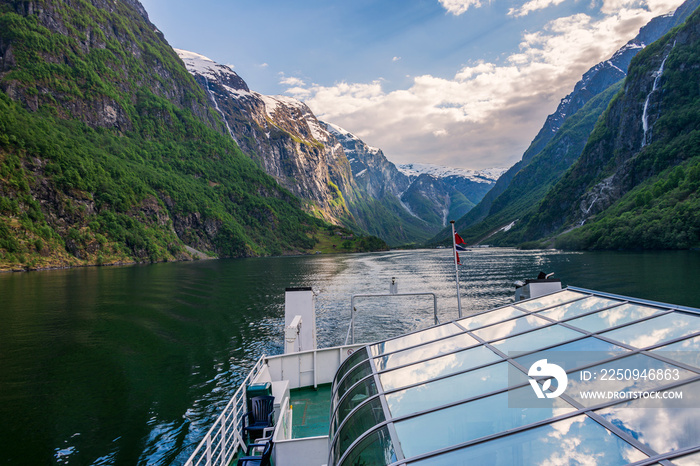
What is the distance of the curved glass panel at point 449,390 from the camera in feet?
18.9

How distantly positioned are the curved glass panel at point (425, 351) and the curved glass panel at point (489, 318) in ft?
2.30

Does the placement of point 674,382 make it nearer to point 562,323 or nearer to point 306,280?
point 562,323

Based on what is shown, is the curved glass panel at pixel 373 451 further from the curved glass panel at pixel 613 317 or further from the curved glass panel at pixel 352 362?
Answer: the curved glass panel at pixel 613 317

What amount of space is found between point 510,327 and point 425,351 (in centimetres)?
206

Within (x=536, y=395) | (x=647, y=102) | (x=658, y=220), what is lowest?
(x=536, y=395)

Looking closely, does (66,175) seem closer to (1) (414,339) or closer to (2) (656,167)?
(1) (414,339)

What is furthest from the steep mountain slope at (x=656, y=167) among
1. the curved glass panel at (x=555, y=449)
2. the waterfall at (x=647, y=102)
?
the curved glass panel at (x=555, y=449)

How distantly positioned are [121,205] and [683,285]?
577 feet

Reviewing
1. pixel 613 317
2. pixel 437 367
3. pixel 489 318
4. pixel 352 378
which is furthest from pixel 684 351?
pixel 352 378

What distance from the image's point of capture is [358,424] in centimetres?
628

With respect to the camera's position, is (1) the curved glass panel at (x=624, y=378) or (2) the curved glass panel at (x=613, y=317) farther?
(2) the curved glass panel at (x=613, y=317)

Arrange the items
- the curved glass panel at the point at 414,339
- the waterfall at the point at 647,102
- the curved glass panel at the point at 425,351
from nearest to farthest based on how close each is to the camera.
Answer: the curved glass panel at the point at 425,351 → the curved glass panel at the point at 414,339 → the waterfall at the point at 647,102

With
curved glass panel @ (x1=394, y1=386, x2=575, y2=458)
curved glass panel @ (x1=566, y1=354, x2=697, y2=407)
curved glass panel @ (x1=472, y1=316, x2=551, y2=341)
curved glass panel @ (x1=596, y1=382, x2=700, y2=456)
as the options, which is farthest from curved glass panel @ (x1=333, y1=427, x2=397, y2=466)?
curved glass panel @ (x1=472, y1=316, x2=551, y2=341)

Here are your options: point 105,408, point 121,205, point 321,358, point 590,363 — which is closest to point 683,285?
point 321,358
